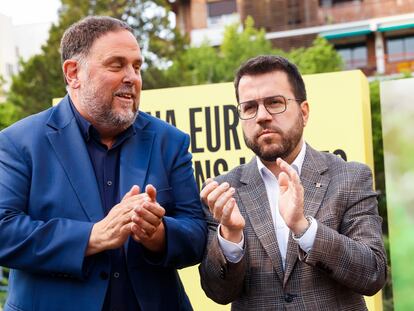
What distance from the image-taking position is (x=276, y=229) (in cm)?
277

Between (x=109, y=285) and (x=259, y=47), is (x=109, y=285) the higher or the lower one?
the lower one

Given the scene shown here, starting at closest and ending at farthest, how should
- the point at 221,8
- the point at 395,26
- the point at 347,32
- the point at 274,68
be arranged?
the point at 274,68, the point at 395,26, the point at 347,32, the point at 221,8

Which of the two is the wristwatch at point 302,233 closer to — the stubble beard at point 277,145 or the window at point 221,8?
the stubble beard at point 277,145

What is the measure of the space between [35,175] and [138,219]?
0.48 metres

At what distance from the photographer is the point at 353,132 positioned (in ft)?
15.9

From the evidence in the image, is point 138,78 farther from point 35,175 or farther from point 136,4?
point 136,4

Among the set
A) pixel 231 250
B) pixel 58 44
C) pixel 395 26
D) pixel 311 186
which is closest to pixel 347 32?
pixel 395 26

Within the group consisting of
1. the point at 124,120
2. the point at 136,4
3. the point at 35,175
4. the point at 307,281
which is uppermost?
the point at 136,4

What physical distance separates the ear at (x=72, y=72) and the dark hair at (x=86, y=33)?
0.03m

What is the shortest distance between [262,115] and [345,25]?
25.7m

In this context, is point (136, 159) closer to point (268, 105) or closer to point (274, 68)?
point (268, 105)

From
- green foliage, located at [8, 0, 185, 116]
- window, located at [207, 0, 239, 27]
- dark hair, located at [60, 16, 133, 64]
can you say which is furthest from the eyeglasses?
window, located at [207, 0, 239, 27]

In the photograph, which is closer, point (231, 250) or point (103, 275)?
point (103, 275)

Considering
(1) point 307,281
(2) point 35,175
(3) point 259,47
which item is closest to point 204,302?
(1) point 307,281
